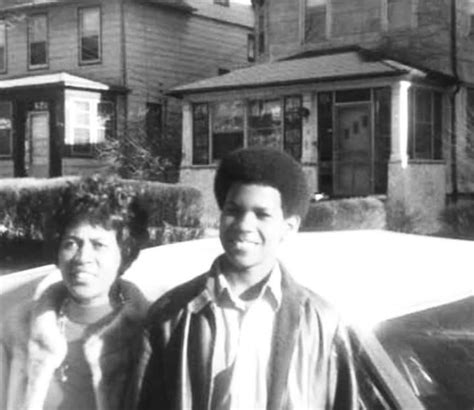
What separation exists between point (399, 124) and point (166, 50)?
7.03 meters

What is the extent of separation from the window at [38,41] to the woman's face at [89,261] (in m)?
18.6

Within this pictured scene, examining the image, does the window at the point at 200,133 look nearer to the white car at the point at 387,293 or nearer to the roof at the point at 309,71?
the roof at the point at 309,71

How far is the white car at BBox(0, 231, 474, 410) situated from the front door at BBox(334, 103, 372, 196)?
36.1 feet

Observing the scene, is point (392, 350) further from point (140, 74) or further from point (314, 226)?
point (140, 74)

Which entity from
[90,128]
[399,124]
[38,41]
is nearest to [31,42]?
[38,41]

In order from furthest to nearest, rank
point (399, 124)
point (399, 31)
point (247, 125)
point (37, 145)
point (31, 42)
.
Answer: point (31, 42) → point (37, 145) → point (399, 31) → point (247, 125) → point (399, 124)

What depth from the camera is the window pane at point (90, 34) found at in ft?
61.8

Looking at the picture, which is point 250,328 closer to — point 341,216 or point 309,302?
point 309,302

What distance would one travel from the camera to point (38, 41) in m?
20.0

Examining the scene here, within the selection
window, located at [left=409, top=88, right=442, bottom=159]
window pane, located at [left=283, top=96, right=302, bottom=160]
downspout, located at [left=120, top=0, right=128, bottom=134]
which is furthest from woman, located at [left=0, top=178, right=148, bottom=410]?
downspout, located at [left=120, top=0, right=128, bottom=134]

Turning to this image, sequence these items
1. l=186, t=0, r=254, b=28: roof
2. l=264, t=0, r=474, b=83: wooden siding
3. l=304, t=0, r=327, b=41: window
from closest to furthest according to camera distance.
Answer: l=264, t=0, r=474, b=83: wooden siding, l=304, t=0, r=327, b=41: window, l=186, t=0, r=254, b=28: roof

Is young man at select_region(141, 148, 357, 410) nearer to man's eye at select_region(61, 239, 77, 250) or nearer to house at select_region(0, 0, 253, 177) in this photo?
man's eye at select_region(61, 239, 77, 250)

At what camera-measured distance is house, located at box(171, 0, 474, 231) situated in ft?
44.7

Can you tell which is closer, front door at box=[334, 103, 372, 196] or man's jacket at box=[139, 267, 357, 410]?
man's jacket at box=[139, 267, 357, 410]
